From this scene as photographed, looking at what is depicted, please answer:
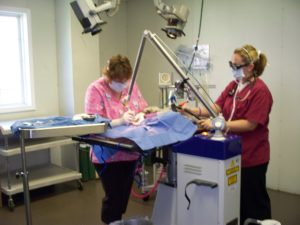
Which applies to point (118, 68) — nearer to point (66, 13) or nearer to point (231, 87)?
point (231, 87)

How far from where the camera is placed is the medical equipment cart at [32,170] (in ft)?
11.5

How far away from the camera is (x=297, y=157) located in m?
3.57

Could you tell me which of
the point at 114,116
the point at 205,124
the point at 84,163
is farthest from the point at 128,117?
the point at 84,163

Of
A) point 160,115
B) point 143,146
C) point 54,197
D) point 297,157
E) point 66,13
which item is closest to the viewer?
point 143,146

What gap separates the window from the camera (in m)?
4.08

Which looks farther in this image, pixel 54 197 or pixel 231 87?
pixel 54 197

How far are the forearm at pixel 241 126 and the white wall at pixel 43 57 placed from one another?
269 cm

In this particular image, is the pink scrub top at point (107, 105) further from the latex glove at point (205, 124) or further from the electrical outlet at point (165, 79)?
the electrical outlet at point (165, 79)

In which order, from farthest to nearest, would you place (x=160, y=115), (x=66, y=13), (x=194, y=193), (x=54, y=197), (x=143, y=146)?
(x=66, y=13), (x=54, y=197), (x=160, y=115), (x=194, y=193), (x=143, y=146)

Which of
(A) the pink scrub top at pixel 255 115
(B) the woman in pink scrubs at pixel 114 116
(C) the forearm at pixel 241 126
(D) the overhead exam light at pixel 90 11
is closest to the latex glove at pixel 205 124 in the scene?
(C) the forearm at pixel 241 126

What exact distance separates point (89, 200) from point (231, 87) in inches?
78.1

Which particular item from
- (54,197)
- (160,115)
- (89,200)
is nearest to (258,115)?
(160,115)

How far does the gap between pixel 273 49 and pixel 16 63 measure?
2.74 metres

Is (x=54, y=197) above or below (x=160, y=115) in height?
below
